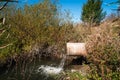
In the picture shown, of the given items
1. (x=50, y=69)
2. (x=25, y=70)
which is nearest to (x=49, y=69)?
(x=50, y=69)

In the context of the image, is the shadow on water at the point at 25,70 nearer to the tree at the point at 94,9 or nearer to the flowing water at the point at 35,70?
the flowing water at the point at 35,70

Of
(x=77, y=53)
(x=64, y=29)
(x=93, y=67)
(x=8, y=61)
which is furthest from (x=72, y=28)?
(x=93, y=67)

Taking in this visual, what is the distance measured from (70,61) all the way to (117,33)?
1162cm

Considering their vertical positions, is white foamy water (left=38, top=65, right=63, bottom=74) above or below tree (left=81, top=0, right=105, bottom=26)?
below

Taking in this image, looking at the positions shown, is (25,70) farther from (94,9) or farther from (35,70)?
(94,9)

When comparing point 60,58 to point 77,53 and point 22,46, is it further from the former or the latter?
point 77,53

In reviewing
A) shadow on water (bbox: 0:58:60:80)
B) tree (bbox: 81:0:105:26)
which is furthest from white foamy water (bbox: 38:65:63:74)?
tree (bbox: 81:0:105:26)

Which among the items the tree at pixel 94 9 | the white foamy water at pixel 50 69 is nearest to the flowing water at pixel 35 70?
the white foamy water at pixel 50 69

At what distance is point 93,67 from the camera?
7113 mm

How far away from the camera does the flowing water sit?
15.3 meters

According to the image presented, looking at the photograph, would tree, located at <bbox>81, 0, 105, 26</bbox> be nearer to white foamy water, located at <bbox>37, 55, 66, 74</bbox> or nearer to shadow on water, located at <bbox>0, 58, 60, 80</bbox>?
shadow on water, located at <bbox>0, 58, 60, 80</bbox>

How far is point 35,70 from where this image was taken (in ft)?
55.4

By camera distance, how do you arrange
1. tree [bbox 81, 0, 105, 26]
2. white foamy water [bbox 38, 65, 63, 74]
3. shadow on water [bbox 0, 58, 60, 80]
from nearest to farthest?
shadow on water [bbox 0, 58, 60, 80] → white foamy water [bbox 38, 65, 63, 74] → tree [bbox 81, 0, 105, 26]

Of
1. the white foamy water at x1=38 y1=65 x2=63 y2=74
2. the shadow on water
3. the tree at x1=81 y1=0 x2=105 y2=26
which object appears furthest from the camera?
the tree at x1=81 y1=0 x2=105 y2=26
